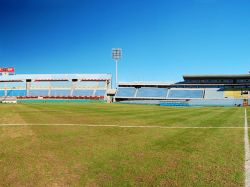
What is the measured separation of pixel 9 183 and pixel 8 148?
118 inches

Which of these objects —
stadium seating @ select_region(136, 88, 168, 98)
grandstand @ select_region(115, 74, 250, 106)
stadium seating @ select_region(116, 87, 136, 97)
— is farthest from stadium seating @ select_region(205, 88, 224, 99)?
stadium seating @ select_region(116, 87, 136, 97)

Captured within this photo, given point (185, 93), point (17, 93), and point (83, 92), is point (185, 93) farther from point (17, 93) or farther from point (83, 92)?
point (17, 93)

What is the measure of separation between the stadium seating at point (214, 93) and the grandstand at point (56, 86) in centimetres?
3572

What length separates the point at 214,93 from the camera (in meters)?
72.0

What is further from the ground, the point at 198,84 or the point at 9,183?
the point at 198,84

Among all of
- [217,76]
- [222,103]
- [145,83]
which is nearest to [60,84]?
[145,83]

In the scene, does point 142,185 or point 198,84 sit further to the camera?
point 198,84

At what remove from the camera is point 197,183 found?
415 centimetres

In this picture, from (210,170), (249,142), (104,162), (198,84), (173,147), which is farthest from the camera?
(198,84)

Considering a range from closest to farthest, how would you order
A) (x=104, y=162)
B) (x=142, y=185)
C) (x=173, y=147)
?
(x=142, y=185) < (x=104, y=162) < (x=173, y=147)

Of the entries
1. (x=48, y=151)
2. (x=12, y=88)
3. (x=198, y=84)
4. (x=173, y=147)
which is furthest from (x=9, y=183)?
(x=12, y=88)

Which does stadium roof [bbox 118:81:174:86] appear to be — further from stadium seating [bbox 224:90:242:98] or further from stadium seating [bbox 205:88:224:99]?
stadium seating [bbox 224:90:242:98]

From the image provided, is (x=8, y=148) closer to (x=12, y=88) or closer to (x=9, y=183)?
(x=9, y=183)

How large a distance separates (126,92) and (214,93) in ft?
99.5
